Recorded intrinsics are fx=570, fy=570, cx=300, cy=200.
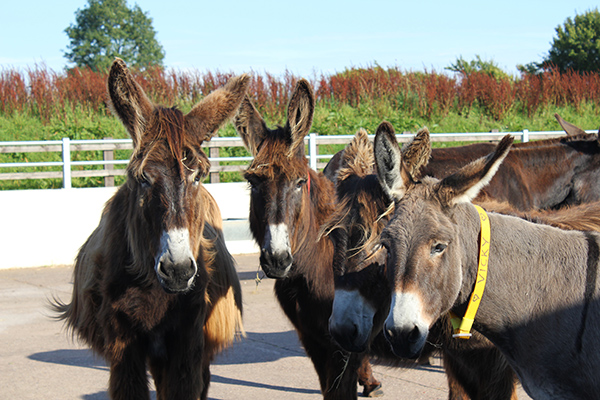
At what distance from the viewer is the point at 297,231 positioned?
403 cm

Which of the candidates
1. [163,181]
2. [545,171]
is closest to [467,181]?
[163,181]

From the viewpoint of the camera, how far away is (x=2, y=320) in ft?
23.0

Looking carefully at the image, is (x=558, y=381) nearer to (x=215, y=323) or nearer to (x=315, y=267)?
(x=315, y=267)

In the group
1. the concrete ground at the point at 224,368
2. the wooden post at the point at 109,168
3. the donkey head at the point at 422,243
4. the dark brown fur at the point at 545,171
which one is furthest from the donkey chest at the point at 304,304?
the wooden post at the point at 109,168

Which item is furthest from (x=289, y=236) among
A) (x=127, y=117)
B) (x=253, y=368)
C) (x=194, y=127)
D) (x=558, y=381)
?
(x=253, y=368)

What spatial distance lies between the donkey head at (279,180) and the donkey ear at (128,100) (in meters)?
0.94

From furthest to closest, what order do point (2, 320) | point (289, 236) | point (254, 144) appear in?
point (2, 320)
point (254, 144)
point (289, 236)

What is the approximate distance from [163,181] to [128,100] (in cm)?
59

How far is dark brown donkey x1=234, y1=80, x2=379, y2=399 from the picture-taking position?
3699 millimetres

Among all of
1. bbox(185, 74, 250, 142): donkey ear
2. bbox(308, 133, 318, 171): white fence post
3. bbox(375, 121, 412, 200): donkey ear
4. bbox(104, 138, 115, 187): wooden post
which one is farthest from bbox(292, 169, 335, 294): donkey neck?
bbox(104, 138, 115, 187): wooden post

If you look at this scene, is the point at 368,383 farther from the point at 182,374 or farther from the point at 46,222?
the point at 46,222

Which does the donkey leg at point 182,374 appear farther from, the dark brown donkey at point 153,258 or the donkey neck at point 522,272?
the donkey neck at point 522,272

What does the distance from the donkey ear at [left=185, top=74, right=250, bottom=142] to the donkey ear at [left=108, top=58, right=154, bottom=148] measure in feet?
0.88

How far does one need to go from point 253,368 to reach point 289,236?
2.24m
